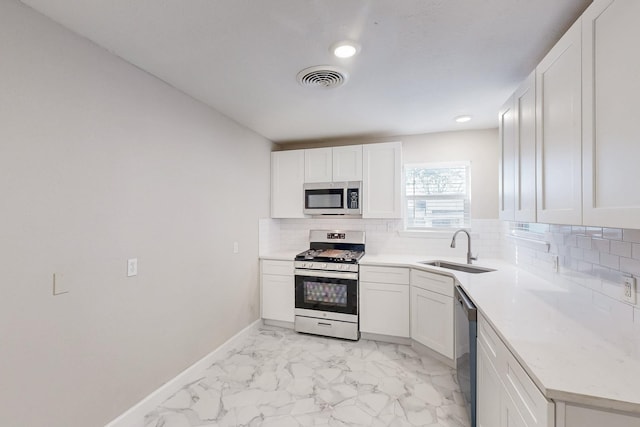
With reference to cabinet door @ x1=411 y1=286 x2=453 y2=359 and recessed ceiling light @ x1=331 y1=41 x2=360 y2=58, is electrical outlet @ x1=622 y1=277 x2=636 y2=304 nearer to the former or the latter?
cabinet door @ x1=411 y1=286 x2=453 y2=359

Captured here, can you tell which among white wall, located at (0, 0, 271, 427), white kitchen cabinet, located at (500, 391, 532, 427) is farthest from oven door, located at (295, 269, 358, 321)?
white kitchen cabinet, located at (500, 391, 532, 427)

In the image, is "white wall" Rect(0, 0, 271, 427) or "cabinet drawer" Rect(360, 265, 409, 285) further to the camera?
"cabinet drawer" Rect(360, 265, 409, 285)

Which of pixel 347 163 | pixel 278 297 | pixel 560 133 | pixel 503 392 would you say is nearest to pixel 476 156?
pixel 347 163

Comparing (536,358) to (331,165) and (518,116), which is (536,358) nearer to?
(518,116)

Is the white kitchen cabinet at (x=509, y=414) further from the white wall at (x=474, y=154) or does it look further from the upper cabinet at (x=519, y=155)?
the white wall at (x=474, y=154)

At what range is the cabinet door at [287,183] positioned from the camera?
12.2 ft

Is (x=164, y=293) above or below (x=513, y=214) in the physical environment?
below

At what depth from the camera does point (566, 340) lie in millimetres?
1187

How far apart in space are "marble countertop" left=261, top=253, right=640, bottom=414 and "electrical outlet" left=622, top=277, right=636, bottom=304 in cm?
11

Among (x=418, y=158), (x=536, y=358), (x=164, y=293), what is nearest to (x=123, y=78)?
(x=164, y=293)

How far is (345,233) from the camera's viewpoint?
3699mm

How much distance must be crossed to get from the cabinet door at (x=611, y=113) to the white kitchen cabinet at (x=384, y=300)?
2000 mm

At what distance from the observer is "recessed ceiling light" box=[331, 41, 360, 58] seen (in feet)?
5.44

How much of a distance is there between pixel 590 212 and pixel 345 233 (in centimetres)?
268
